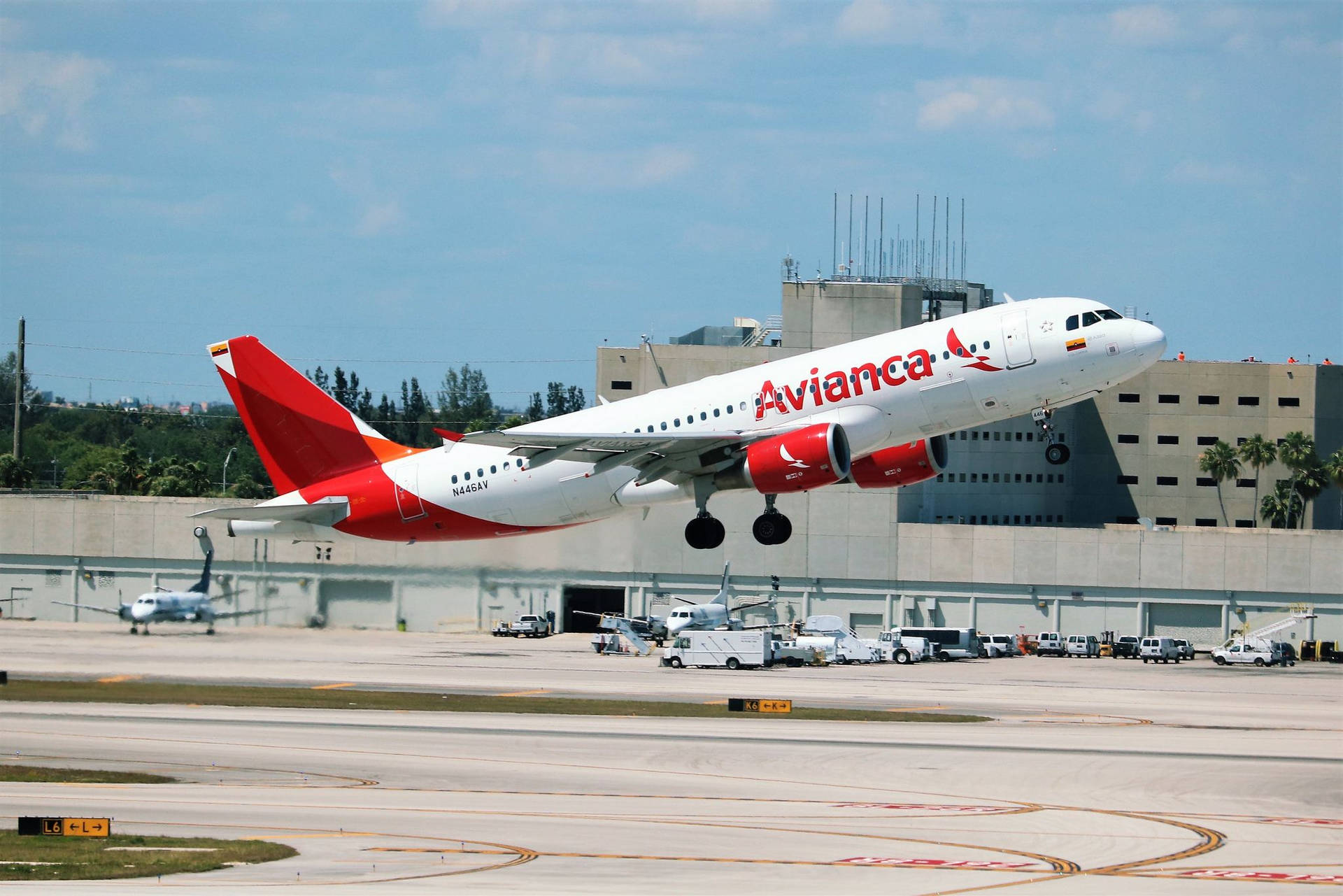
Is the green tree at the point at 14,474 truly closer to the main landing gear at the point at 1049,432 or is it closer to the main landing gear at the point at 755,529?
the main landing gear at the point at 755,529

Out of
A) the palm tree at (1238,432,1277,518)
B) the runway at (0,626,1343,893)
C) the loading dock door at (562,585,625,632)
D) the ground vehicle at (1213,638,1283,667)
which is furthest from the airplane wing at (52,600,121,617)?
the palm tree at (1238,432,1277,518)

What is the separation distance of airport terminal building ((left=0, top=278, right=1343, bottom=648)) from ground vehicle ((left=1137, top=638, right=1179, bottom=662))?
31.1ft

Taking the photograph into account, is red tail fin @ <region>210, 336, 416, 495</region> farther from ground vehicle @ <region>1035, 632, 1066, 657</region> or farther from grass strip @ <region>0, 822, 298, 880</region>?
ground vehicle @ <region>1035, 632, 1066, 657</region>

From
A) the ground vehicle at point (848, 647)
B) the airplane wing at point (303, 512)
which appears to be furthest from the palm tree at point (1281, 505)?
the airplane wing at point (303, 512)

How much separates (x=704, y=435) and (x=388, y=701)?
21725mm

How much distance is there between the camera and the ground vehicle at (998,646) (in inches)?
4343

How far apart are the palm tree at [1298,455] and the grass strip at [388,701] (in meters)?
112

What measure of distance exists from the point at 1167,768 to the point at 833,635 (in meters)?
50.0

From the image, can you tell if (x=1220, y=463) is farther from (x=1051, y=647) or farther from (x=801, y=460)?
(x=801, y=460)

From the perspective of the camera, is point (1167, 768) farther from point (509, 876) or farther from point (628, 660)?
point (628, 660)

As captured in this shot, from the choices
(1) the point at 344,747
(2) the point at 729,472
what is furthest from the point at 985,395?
(1) the point at 344,747

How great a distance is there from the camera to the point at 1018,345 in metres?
46.9

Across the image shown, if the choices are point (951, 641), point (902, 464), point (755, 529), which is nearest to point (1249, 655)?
point (951, 641)

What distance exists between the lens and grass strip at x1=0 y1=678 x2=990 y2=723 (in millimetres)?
61750
